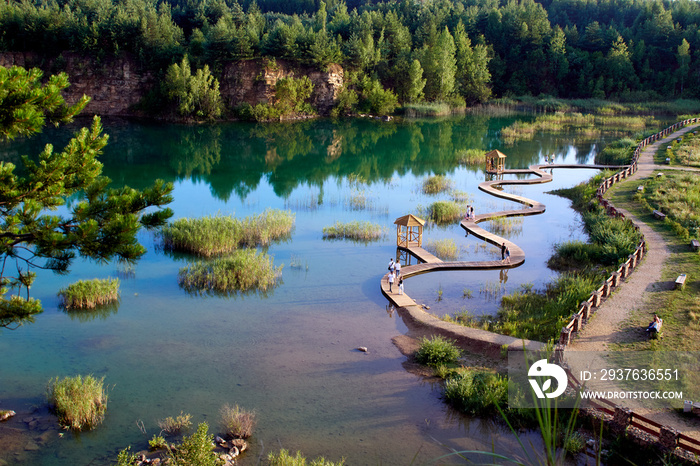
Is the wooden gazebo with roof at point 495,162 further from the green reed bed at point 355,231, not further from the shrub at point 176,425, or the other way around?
the shrub at point 176,425

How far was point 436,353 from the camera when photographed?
15.9 m

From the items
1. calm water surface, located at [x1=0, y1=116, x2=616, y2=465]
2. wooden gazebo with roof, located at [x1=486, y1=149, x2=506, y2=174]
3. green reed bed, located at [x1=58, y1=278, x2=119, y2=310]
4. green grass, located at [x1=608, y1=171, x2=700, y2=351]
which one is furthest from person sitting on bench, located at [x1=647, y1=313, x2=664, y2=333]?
wooden gazebo with roof, located at [x1=486, y1=149, x2=506, y2=174]

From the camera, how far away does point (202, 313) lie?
19578 mm

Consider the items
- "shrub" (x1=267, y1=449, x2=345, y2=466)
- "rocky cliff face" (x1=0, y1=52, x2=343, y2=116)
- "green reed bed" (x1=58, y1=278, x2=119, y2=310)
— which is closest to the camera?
"shrub" (x1=267, y1=449, x2=345, y2=466)

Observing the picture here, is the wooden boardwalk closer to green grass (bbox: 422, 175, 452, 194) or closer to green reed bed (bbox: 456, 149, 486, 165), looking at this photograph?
green grass (bbox: 422, 175, 452, 194)

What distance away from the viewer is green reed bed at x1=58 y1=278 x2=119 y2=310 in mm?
19734

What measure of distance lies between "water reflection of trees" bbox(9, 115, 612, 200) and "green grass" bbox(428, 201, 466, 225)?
10.1 m

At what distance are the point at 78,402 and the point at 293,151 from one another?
42.3m

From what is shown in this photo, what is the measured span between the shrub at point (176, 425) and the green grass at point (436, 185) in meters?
27.0

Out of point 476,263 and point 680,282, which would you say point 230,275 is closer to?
point 476,263

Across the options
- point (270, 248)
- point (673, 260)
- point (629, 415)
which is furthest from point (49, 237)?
point (673, 260)

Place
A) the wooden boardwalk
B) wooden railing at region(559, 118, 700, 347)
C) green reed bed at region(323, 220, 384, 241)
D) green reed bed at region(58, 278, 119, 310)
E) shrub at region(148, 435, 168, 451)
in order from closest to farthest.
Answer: shrub at region(148, 435, 168, 451) → wooden railing at region(559, 118, 700, 347) → green reed bed at region(58, 278, 119, 310) → the wooden boardwalk → green reed bed at region(323, 220, 384, 241)

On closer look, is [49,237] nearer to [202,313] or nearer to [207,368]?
[207,368]

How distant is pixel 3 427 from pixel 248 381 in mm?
5590
